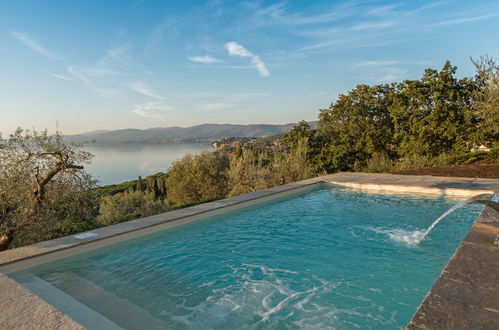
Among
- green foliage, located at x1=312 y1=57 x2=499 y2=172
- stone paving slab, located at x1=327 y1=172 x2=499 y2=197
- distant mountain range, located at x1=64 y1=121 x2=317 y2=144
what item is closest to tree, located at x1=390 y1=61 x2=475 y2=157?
green foliage, located at x1=312 y1=57 x2=499 y2=172

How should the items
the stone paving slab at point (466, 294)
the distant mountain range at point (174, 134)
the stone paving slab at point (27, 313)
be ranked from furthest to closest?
1. the distant mountain range at point (174, 134)
2. the stone paving slab at point (27, 313)
3. the stone paving slab at point (466, 294)

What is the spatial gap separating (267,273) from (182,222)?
2.30m

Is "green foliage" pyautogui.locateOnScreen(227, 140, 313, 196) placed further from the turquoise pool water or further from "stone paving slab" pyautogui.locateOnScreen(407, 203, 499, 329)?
"stone paving slab" pyautogui.locateOnScreen(407, 203, 499, 329)

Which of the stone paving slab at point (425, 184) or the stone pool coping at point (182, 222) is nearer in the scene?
the stone pool coping at point (182, 222)

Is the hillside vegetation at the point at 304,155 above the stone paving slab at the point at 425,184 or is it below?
above

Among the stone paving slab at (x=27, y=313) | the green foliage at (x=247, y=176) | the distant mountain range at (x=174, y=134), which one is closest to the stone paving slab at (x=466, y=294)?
the stone paving slab at (x=27, y=313)

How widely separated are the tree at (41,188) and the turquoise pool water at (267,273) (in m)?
1.99

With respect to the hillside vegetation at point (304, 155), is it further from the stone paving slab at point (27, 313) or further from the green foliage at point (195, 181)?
the stone paving slab at point (27, 313)

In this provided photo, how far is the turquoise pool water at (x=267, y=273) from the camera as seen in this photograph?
2773mm

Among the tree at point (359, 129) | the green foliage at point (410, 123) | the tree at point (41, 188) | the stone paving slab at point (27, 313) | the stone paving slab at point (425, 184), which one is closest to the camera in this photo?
the stone paving slab at point (27, 313)

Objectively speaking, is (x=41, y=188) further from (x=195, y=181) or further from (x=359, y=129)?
(x=359, y=129)

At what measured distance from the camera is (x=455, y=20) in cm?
1003

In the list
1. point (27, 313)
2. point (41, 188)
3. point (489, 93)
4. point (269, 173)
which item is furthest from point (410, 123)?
point (27, 313)

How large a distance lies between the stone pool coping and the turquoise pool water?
179 mm
